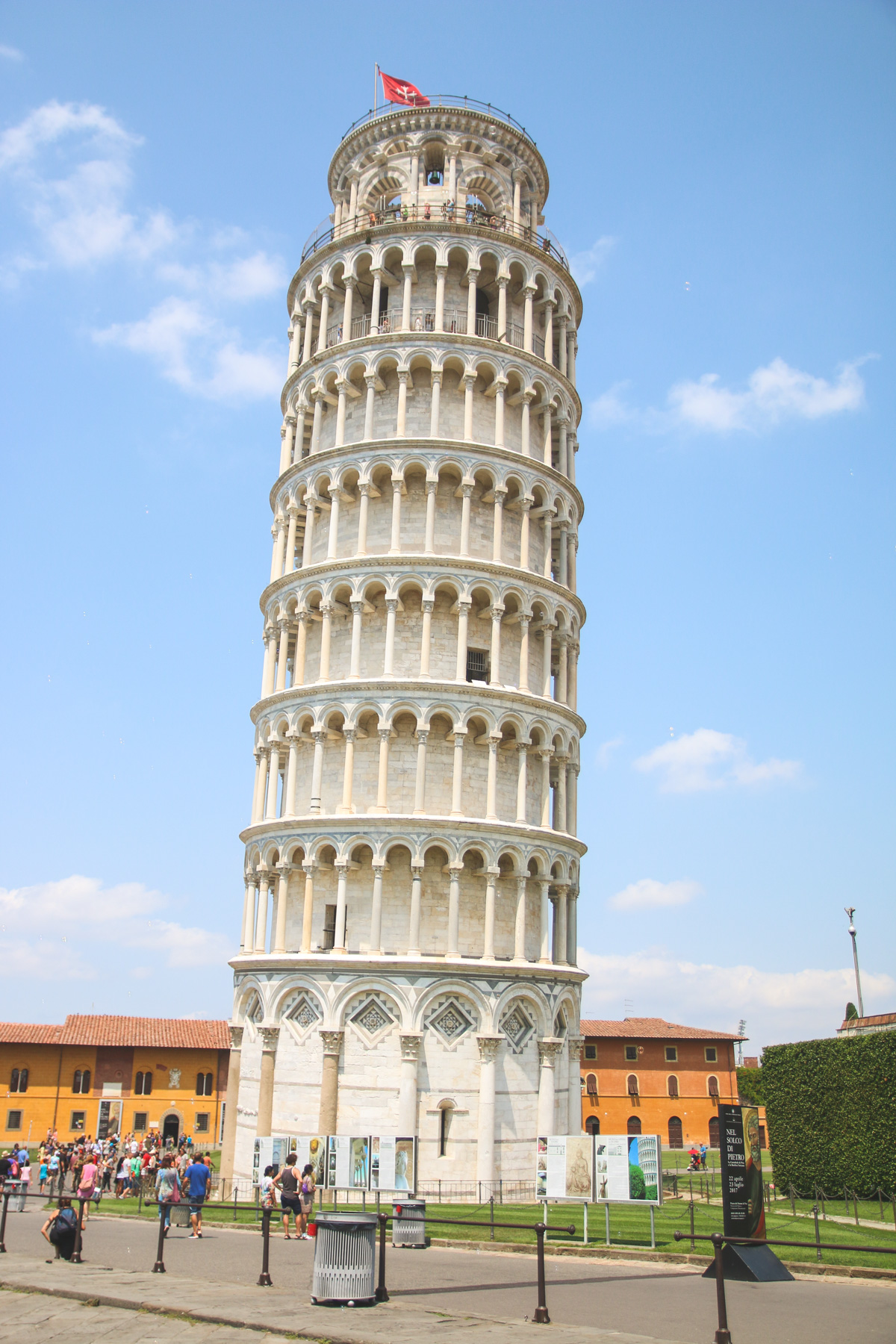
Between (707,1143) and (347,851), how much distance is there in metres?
52.5

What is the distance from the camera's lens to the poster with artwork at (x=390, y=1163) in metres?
29.0

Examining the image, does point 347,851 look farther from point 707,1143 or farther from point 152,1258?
point 707,1143

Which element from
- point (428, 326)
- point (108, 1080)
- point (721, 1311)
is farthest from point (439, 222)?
point (108, 1080)

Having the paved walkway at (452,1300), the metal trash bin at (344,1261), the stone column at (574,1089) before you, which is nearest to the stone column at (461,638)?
the stone column at (574,1089)

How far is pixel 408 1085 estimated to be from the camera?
33531mm

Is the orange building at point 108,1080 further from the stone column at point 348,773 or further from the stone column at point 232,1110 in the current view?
the stone column at point 348,773

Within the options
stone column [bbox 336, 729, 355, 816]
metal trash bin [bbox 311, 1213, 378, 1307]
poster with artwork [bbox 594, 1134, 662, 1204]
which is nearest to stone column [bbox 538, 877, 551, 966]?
stone column [bbox 336, 729, 355, 816]

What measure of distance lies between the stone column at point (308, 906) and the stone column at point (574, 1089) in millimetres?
9759

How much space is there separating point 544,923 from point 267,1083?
10.5m

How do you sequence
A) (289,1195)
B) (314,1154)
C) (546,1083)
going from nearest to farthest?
(289,1195) → (314,1154) → (546,1083)

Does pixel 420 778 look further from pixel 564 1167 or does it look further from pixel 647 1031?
pixel 647 1031

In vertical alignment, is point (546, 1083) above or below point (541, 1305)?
above

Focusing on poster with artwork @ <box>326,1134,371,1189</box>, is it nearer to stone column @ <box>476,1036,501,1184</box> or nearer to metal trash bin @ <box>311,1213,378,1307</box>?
stone column @ <box>476,1036,501,1184</box>

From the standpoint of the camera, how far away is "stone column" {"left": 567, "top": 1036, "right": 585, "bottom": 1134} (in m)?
37.2
